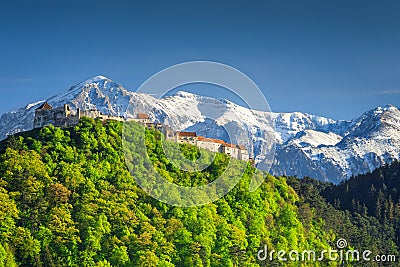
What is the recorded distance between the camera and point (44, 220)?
104688 millimetres

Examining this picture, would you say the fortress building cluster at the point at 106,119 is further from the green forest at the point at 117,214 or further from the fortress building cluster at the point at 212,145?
the green forest at the point at 117,214

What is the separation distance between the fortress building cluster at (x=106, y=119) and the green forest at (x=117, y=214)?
4705mm

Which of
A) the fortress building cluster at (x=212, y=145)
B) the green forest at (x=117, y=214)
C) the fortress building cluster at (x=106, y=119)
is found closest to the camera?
the green forest at (x=117, y=214)

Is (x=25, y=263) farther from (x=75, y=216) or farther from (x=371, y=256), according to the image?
(x=371, y=256)

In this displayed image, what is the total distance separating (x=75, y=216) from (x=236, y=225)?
106 feet

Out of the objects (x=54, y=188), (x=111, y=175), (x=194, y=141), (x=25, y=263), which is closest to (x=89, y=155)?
(x=111, y=175)

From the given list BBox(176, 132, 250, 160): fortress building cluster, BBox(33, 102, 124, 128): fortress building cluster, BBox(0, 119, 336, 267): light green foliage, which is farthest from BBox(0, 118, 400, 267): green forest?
BBox(176, 132, 250, 160): fortress building cluster

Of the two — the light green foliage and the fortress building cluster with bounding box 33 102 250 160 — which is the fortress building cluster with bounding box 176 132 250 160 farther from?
the light green foliage

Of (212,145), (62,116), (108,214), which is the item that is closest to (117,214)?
(108,214)

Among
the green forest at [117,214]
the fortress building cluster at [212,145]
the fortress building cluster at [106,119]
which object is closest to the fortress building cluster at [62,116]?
the fortress building cluster at [106,119]

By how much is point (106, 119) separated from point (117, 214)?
26796mm

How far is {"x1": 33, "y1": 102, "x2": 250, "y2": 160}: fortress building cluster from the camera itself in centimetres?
12988

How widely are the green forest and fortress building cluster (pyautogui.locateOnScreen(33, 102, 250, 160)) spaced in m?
4.70

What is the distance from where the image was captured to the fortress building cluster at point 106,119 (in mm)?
129875
